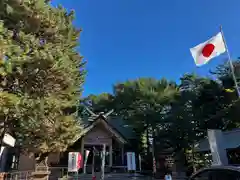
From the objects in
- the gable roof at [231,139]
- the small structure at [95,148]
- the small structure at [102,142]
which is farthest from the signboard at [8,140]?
the gable roof at [231,139]

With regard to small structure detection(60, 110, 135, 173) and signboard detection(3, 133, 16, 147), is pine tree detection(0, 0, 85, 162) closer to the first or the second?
signboard detection(3, 133, 16, 147)

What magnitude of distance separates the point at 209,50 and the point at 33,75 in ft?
27.4

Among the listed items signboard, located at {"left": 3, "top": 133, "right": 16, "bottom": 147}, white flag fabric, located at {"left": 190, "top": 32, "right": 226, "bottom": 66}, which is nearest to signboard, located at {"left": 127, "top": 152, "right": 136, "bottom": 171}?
white flag fabric, located at {"left": 190, "top": 32, "right": 226, "bottom": 66}

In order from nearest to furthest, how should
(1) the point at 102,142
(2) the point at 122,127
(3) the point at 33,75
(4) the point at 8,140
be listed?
(3) the point at 33,75 < (4) the point at 8,140 < (1) the point at 102,142 < (2) the point at 122,127

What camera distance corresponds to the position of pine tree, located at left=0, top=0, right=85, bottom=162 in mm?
8227

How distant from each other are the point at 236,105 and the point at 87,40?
46.3 feet

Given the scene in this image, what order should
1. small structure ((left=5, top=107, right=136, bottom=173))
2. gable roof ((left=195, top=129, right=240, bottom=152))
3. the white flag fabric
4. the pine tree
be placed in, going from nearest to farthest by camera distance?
1. the pine tree
2. the white flag fabric
3. gable roof ((left=195, top=129, right=240, bottom=152))
4. small structure ((left=5, top=107, right=136, bottom=173))

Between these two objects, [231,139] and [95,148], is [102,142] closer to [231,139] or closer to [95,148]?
[95,148]

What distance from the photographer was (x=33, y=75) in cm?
944

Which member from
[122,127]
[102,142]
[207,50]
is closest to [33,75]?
[207,50]

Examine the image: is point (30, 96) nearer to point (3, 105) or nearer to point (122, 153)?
point (3, 105)

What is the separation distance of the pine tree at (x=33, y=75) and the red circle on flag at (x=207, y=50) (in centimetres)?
694

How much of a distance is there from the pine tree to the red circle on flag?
694cm

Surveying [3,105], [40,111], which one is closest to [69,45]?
[40,111]
